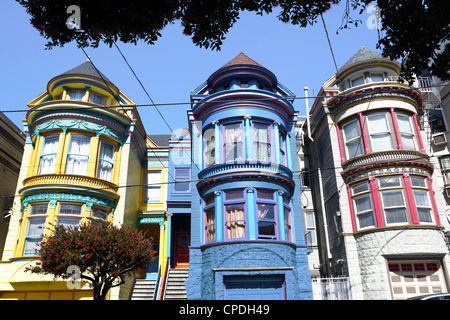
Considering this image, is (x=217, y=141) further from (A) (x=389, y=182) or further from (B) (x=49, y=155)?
(B) (x=49, y=155)

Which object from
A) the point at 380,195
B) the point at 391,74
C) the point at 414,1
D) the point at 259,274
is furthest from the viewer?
the point at 391,74

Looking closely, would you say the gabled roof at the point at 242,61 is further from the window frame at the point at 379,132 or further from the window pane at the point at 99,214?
the window pane at the point at 99,214

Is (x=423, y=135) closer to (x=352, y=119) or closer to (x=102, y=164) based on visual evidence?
(x=352, y=119)

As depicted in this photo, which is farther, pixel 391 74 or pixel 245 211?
pixel 391 74

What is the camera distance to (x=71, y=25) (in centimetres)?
550

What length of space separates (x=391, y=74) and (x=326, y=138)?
5124 mm

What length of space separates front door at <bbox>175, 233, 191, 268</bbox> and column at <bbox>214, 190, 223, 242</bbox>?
7.84 m

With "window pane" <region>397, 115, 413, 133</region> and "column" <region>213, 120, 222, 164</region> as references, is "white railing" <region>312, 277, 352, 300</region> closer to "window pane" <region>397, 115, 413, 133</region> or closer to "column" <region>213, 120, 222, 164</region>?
"column" <region>213, 120, 222, 164</region>

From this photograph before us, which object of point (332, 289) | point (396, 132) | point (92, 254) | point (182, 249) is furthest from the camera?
point (182, 249)

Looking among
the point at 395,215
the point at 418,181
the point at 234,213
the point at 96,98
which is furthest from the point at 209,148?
the point at 418,181

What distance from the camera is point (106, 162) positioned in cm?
2002

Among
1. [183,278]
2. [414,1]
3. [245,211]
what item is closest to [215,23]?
[414,1]

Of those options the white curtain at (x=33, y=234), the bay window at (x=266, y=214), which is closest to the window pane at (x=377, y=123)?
the bay window at (x=266, y=214)

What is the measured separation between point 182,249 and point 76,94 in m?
11.7
